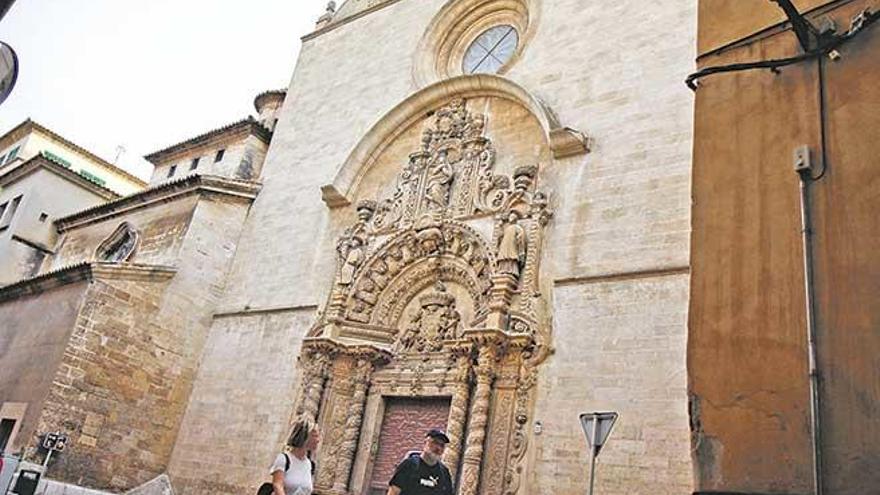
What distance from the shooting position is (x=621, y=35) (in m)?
9.89

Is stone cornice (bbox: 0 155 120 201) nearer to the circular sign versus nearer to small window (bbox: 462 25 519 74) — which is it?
small window (bbox: 462 25 519 74)

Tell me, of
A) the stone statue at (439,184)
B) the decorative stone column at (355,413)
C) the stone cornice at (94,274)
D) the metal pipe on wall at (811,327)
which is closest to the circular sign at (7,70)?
the metal pipe on wall at (811,327)

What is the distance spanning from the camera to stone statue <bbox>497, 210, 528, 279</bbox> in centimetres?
885

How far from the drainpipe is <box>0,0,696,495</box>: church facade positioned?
335 cm

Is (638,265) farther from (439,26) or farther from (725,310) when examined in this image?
(439,26)

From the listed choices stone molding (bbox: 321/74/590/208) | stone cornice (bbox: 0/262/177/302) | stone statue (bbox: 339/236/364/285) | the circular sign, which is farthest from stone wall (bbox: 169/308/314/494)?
the circular sign

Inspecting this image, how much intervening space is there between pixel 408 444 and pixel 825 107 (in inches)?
271

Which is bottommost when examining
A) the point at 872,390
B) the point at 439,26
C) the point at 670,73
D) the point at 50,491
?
the point at 50,491

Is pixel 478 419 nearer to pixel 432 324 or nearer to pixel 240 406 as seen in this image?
pixel 432 324

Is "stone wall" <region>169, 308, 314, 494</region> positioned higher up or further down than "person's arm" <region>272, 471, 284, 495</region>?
higher up

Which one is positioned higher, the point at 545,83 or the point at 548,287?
the point at 545,83

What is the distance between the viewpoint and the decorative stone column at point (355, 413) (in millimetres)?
9203

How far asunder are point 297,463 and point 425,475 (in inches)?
43.0

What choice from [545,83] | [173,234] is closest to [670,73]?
[545,83]
